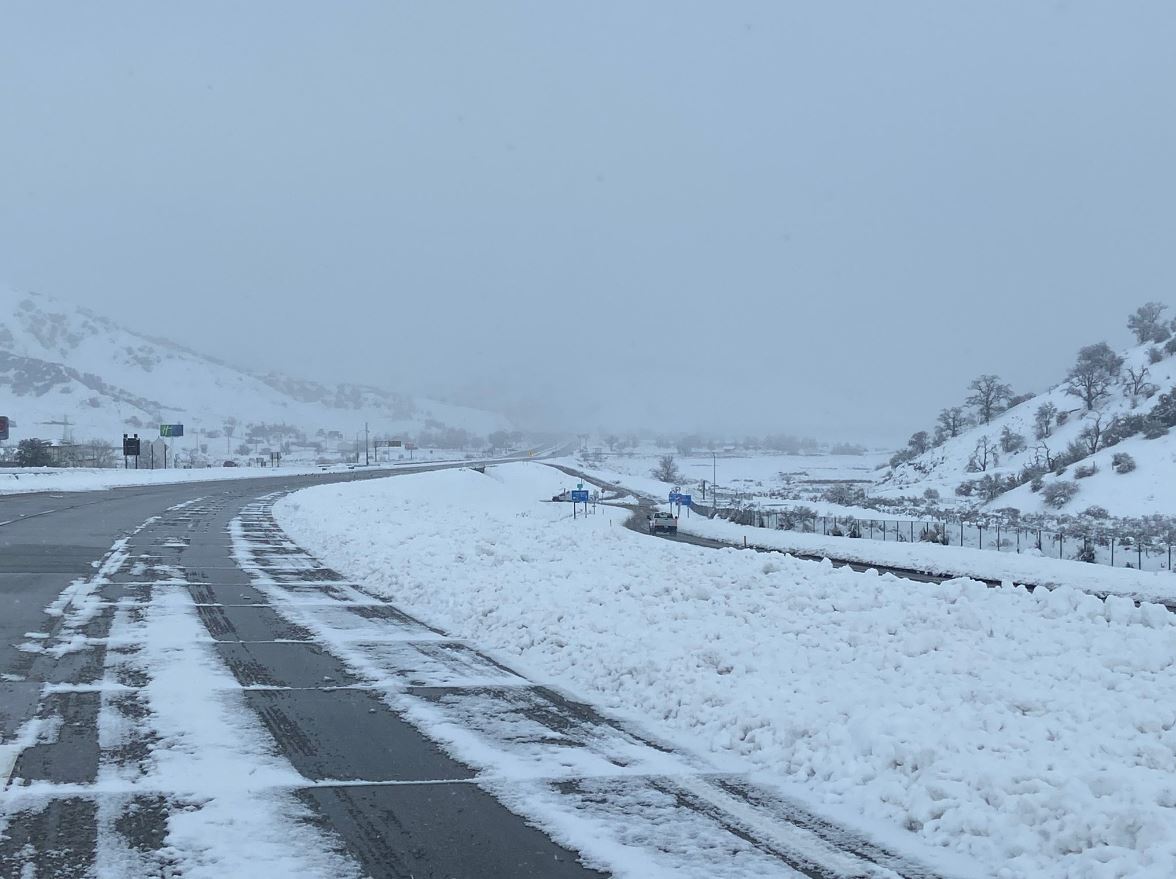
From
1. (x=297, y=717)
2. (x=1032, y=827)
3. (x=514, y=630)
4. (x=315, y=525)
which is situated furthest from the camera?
(x=315, y=525)

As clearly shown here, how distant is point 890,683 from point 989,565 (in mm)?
23966

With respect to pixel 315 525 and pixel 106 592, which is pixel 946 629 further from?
pixel 315 525

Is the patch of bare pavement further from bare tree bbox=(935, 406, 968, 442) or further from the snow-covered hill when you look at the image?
bare tree bbox=(935, 406, 968, 442)

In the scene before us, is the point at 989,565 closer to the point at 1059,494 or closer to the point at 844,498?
the point at 1059,494

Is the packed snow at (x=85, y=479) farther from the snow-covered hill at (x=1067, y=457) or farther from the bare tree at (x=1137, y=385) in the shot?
the bare tree at (x=1137, y=385)

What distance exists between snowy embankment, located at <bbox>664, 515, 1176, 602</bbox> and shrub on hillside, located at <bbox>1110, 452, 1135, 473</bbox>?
47.8m

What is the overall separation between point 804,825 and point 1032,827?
4.46ft

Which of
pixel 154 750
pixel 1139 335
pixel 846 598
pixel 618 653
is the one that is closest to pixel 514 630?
pixel 618 653

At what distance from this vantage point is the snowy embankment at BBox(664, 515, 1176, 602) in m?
25.7

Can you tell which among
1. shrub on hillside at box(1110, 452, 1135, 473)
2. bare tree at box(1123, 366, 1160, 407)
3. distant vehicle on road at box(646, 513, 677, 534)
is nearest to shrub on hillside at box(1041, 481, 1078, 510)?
shrub on hillside at box(1110, 452, 1135, 473)

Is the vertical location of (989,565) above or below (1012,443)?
below

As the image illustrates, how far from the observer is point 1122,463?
79.1 m

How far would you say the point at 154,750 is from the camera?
731 cm

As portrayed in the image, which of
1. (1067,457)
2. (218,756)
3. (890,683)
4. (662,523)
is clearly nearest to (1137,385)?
(1067,457)
